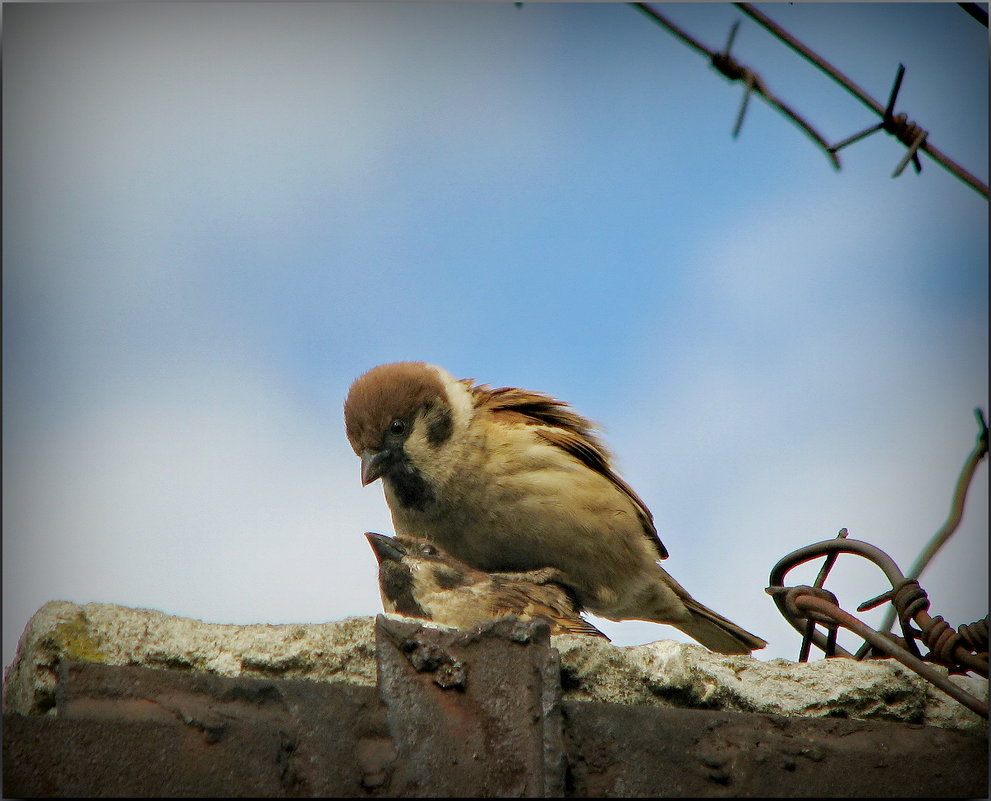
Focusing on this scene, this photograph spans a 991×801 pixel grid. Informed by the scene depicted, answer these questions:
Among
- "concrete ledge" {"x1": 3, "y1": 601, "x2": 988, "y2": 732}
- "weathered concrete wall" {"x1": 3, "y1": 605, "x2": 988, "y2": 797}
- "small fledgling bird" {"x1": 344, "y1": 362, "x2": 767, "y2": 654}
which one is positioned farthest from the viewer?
"small fledgling bird" {"x1": 344, "y1": 362, "x2": 767, "y2": 654}

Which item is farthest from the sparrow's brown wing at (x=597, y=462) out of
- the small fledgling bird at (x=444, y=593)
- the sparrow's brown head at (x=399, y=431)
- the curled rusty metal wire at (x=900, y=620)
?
the curled rusty metal wire at (x=900, y=620)

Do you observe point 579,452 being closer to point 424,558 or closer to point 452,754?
point 424,558

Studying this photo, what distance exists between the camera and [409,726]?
1.41 meters

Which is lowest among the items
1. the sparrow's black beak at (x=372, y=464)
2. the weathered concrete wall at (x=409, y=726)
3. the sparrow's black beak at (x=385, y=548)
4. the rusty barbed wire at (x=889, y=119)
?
the weathered concrete wall at (x=409, y=726)

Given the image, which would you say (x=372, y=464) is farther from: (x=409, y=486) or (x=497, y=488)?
(x=497, y=488)

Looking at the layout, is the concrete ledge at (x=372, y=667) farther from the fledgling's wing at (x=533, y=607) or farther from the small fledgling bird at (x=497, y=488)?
the small fledgling bird at (x=497, y=488)

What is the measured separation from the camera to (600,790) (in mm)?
1436

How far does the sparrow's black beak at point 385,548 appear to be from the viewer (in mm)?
2076

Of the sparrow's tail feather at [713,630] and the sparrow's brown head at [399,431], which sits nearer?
the sparrow's brown head at [399,431]

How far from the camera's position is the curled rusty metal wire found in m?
1.65

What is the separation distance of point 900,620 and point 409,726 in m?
0.87

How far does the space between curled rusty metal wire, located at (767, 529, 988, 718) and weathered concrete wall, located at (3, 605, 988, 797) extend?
0.09 meters

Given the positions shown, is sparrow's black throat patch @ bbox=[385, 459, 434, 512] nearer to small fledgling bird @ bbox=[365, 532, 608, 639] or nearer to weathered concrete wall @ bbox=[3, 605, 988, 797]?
small fledgling bird @ bbox=[365, 532, 608, 639]

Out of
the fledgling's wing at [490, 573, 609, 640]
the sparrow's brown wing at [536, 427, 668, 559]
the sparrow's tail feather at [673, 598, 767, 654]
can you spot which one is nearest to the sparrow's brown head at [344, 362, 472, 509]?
the sparrow's brown wing at [536, 427, 668, 559]
